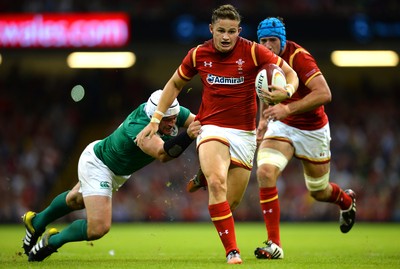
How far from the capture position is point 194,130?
7.68 meters

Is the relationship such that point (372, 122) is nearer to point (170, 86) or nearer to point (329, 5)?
point (329, 5)

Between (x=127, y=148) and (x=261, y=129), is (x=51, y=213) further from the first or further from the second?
(x=261, y=129)

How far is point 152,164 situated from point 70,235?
489 inches

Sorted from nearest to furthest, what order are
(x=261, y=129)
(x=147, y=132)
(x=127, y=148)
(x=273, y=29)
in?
1. (x=147, y=132)
2. (x=127, y=148)
3. (x=273, y=29)
4. (x=261, y=129)

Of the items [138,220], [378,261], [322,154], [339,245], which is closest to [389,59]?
[138,220]

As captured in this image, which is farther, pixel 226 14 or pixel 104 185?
pixel 104 185

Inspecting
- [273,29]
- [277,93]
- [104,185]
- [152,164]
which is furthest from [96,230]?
[152,164]

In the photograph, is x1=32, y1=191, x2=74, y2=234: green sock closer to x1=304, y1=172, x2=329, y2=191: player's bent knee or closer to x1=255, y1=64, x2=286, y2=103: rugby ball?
x1=255, y1=64, x2=286, y2=103: rugby ball

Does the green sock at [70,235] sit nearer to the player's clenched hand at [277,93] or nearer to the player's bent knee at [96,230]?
the player's bent knee at [96,230]

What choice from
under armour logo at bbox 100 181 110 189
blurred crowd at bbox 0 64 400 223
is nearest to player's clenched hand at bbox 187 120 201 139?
under armour logo at bbox 100 181 110 189

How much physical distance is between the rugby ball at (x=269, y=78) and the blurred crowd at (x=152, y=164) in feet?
39.1

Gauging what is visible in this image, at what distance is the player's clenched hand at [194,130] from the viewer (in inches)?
301

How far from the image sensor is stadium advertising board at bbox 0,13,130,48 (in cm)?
1802

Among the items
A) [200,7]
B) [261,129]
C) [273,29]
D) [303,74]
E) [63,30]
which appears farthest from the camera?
[200,7]
